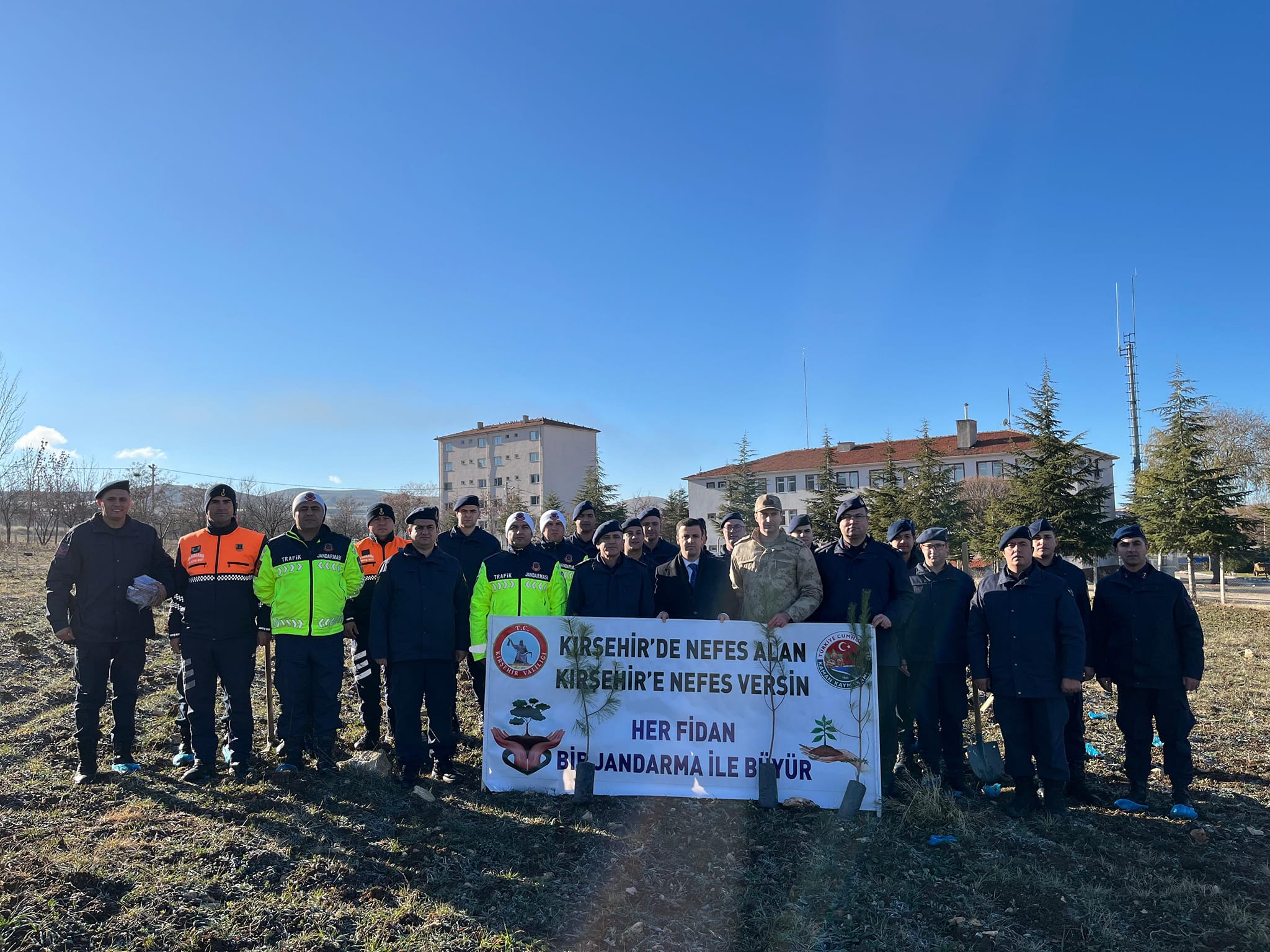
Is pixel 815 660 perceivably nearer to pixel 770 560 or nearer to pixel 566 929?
pixel 770 560

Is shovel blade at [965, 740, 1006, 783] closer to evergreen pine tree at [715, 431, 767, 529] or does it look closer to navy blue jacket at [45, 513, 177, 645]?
navy blue jacket at [45, 513, 177, 645]

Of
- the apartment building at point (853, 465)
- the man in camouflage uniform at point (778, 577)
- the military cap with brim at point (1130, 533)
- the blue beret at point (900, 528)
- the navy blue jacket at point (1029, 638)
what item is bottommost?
the navy blue jacket at point (1029, 638)

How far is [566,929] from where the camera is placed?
3523 millimetres

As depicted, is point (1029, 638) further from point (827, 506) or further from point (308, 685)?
point (827, 506)

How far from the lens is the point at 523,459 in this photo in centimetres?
7612

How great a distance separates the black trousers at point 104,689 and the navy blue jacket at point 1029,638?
6417 mm

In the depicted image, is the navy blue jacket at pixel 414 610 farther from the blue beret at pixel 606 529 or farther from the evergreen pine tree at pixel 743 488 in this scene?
the evergreen pine tree at pixel 743 488

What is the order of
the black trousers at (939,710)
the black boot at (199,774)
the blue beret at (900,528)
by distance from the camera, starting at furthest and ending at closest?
the blue beret at (900,528), the black trousers at (939,710), the black boot at (199,774)

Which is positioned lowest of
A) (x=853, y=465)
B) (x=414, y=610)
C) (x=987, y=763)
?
(x=987, y=763)

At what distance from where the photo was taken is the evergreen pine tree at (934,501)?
26766mm

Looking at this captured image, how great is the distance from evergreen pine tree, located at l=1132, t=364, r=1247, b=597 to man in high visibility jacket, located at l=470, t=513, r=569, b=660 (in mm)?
22285

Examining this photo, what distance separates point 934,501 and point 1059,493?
6.68m

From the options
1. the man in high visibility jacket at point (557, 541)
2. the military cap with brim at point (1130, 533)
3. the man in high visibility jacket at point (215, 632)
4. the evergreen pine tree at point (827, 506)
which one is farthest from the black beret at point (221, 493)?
the evergreen pine tree at point (827, 506)

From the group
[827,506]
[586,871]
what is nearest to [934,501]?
[827,506]
